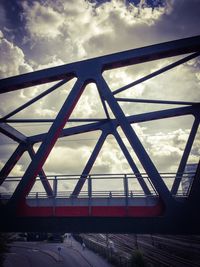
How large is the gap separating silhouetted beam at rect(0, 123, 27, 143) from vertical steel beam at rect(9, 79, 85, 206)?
320 inches

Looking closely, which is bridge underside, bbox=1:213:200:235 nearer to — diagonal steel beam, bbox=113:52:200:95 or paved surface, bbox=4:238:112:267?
diagonal steel beam, bbox=113:52:200:95

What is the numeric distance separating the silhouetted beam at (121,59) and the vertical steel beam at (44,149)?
3.30 feet

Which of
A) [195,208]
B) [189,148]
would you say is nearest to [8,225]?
[195,208]

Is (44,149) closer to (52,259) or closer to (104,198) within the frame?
(104,198)

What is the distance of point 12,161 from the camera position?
15078 millimetres

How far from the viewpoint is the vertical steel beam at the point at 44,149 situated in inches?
287

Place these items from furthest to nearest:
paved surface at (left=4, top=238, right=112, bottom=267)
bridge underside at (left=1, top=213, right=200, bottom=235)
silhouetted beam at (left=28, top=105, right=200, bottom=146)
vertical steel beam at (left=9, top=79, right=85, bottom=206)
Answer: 1. paved surface at (left=4, top=238, right=112, bottom=267)
2. silhouetted beam at (left=28, top=105, right=200, bottom=146)
3. vertical steel beam at (left=9, top=79, right=85, bottom=206)
4. bridge underside at (left=1, top=213, right=200, bottom=235)

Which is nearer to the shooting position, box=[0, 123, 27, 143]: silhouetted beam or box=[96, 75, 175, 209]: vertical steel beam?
box=[96, 75, 175, 209]: vertical steel beam

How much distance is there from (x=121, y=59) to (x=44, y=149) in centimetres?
491

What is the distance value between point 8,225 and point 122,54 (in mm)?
8106

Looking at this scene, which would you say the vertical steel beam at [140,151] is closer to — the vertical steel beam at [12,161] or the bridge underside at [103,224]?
the bridge underside at [103,224]

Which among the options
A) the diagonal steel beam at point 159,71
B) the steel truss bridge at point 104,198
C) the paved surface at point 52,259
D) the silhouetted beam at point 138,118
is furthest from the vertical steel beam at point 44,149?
the paved surface at point 52,259

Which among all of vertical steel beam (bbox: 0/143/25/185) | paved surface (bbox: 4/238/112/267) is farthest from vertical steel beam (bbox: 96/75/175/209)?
paved surface (bbox: 4/238/112/267)

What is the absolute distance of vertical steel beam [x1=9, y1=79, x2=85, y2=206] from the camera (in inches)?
287
